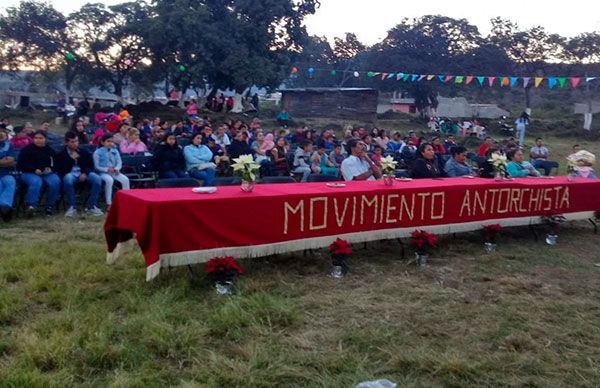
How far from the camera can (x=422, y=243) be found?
609cm

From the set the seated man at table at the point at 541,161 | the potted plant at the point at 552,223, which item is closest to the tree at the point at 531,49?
the seated man at table at the point at 541,161

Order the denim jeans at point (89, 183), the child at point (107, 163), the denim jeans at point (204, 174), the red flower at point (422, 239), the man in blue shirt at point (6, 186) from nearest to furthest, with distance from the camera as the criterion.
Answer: the red flower at point (422, 239) < the man in blue shirt at point (6, 186) < the denim jeans at point (89, 183) < the child at point (107, 163) < the denim jeans at point (204, 174)

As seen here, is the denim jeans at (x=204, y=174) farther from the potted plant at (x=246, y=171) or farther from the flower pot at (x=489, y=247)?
the flower pot at (x=489, y=247)

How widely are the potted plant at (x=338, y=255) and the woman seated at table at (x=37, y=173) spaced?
180 inches

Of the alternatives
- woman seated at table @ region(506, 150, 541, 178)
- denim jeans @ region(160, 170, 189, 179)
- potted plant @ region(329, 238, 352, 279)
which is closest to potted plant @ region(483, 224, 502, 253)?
potted plant @ region(329, 238, 352, 279)

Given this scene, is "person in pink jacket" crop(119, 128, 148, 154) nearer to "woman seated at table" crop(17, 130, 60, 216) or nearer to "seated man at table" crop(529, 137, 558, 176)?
"woman seated at table" crop(17, 130, 60, 216)

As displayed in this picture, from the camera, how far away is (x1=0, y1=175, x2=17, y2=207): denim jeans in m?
7.27

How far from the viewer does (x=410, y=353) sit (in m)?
3.78

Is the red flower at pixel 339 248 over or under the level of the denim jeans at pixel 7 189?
under

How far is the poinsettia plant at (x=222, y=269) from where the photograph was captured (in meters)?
4.81

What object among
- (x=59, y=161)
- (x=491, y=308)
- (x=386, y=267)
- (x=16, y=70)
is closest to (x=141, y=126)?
(x=59, y=161)

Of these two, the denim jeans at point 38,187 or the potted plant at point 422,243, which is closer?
the potted plant at point 422,243

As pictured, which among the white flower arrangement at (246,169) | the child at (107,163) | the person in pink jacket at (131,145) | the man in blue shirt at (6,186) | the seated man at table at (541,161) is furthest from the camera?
the seated man at table at (541,161)

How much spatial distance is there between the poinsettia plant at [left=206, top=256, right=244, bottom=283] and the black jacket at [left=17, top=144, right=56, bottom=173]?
424cm
